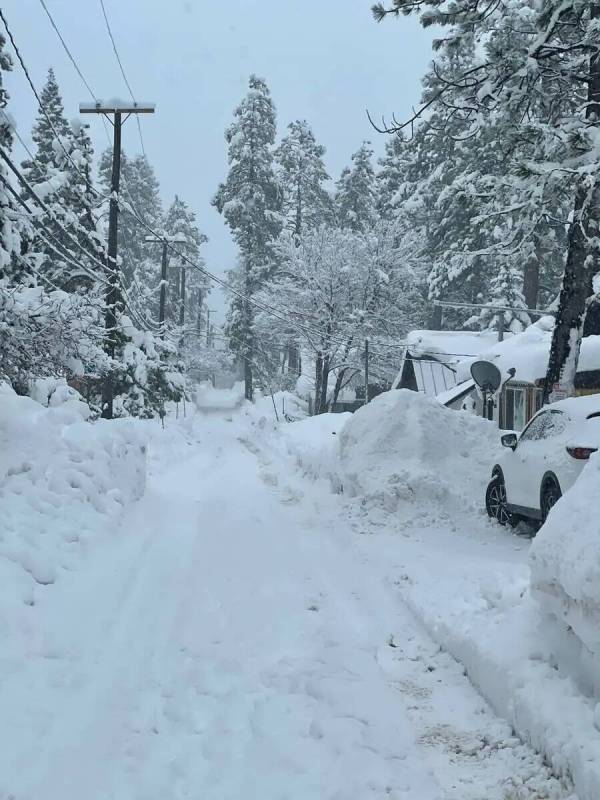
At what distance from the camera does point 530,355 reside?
72.3 ft

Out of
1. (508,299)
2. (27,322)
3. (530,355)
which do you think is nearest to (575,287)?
(27,322)

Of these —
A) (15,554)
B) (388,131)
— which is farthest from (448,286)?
(15,554)

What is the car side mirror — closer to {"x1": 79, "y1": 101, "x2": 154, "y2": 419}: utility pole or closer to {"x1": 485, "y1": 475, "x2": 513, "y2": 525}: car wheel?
{"x1": 485, "y1": 475, "x2": 513, "y2": 525}: car wheel

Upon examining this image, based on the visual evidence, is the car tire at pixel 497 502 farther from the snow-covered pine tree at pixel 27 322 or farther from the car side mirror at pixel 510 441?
the snow-covered pine tree at pixel 27 322

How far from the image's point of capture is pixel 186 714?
455 centimetres

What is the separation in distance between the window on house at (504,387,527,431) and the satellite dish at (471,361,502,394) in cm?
773

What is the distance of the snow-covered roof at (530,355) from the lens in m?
18.3

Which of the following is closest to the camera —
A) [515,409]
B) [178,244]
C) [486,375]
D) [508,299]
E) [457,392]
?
[486,375]

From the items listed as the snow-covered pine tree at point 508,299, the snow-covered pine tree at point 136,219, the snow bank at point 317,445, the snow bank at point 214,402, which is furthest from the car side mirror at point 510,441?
the snow bank at point 214,402

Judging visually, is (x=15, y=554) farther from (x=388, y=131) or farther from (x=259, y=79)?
(x=259, y=79)

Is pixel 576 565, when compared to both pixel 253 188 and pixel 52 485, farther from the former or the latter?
pixel 253 188

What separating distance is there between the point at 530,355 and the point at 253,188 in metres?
32.7

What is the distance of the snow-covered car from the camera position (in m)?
8.93

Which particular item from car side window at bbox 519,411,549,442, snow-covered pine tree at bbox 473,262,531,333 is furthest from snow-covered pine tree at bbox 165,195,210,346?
car side window at bbox 519,411,549,442
